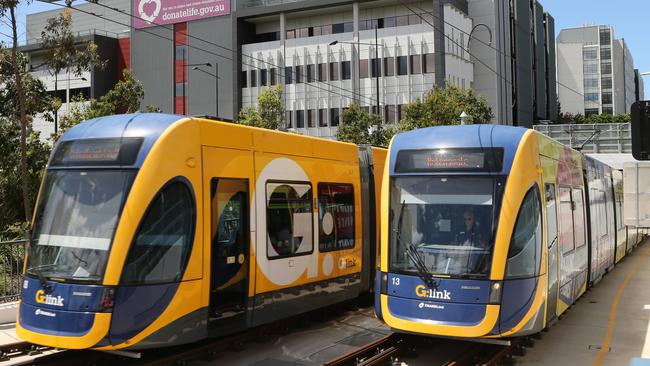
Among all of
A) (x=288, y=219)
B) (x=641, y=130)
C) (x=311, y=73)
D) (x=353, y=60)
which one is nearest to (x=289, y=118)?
(x=311, y=73)

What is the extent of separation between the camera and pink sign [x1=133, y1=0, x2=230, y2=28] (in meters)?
62.4

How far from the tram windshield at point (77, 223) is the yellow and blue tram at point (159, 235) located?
0.05 ft

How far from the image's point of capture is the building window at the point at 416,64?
52.0m

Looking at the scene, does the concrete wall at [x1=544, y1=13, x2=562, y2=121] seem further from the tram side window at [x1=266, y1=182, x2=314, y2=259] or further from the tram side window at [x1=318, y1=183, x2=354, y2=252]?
A: the tram side window at [x1=266, y1=182, x2=314, y2=259]

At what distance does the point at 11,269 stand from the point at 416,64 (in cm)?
4378

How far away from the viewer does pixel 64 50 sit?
15.6 m

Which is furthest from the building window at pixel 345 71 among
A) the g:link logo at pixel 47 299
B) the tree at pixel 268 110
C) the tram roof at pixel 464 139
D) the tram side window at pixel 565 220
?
the g:link logo at pixel 47 299

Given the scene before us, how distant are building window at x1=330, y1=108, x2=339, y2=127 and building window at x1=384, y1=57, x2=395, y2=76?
5.56m

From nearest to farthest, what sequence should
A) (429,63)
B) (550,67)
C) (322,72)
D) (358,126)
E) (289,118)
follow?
(358,126) → (429,63) → (322,72) → (289,118) → (550,67)

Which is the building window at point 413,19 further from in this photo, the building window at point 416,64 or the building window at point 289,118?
the building window at point 289,118

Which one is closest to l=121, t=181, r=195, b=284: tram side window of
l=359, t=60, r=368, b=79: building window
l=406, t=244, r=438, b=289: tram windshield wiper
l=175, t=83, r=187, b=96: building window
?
l=406, t=244, r=438, b=289: tram windshield wiper

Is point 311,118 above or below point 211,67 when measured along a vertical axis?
below

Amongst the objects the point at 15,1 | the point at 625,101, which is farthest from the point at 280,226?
the point at 625,101

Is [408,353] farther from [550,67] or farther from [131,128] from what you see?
[550,67]
